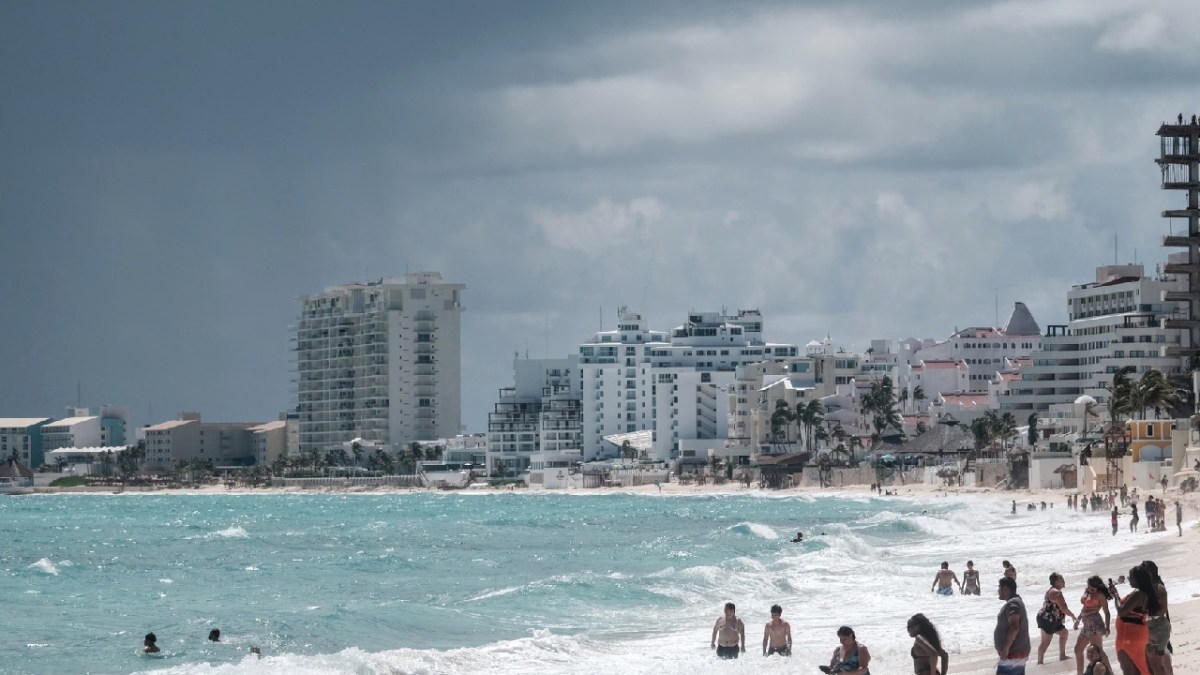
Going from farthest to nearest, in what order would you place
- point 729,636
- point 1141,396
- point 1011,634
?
point 1141,396 < point 729,636 < point 1011,634

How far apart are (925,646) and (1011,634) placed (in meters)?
1.21

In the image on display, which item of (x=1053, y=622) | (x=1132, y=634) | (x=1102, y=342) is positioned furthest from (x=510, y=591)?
(x=1102, y=342)

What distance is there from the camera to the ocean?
32125mm

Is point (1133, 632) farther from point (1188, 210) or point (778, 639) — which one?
point (1188, 210)

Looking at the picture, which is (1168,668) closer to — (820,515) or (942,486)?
(820,515)

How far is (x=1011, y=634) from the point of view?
57.5 feet

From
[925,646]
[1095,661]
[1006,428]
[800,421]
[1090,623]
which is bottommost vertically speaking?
[1095,661]

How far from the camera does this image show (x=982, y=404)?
547ft

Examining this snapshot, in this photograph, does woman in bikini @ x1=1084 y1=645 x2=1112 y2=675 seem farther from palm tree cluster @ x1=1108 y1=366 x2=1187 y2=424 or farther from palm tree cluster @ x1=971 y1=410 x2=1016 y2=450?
palm tree cluster @ x1=971 y1=410 x2=1016 y2=450

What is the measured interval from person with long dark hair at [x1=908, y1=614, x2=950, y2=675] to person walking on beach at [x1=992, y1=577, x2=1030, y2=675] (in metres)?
0.84

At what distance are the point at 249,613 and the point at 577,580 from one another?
9740 millimetres

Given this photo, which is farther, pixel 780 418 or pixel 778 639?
pixel 780 418

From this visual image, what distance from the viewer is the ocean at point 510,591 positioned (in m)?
32.1

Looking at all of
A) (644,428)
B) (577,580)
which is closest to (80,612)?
(577,580)
